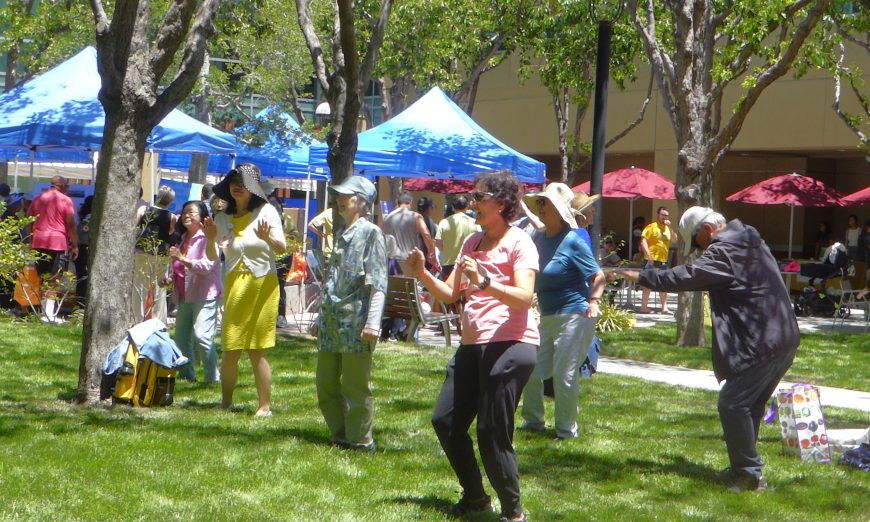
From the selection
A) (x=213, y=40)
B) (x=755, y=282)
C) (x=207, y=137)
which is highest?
(x=213, y=40)

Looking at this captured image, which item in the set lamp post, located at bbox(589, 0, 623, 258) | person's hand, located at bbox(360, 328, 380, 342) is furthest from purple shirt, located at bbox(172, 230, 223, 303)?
lamp post, located at bbox(589, 0, 623, 258)

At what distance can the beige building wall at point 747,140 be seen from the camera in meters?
27.7

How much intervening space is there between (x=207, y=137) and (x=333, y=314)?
8.20m

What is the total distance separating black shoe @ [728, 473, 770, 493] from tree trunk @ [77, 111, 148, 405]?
4.33 m

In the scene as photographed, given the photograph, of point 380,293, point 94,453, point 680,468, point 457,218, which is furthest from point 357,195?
point 457,218

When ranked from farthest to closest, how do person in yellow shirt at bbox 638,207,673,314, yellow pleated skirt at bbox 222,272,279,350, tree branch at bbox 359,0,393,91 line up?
person in yellow shirt at bbox 638,207,673,314 → tree branch at bbox 359,0,393,91 → yellow pleated skirt at bbox 222,272,279,350

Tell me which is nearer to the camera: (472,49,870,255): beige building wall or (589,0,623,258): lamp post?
(589,0,623,258): lamp post

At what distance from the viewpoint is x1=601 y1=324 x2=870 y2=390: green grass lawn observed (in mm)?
12258

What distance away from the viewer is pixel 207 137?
14.7 m

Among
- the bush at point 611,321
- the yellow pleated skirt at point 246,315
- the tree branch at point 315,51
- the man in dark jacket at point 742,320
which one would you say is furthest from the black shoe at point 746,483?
the bush at point 611,321

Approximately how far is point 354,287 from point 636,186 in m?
16.1

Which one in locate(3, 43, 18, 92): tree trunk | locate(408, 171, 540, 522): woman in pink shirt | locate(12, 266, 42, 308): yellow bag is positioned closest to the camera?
locate(408, 171, 540, 522): woman in pink shirt

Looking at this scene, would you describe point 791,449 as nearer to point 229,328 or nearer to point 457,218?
point 229,328

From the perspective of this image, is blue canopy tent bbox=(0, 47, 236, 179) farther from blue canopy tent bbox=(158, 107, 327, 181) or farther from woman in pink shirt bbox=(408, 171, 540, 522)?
woman in pink shirt bbox=(408, 171, 540, 522)
